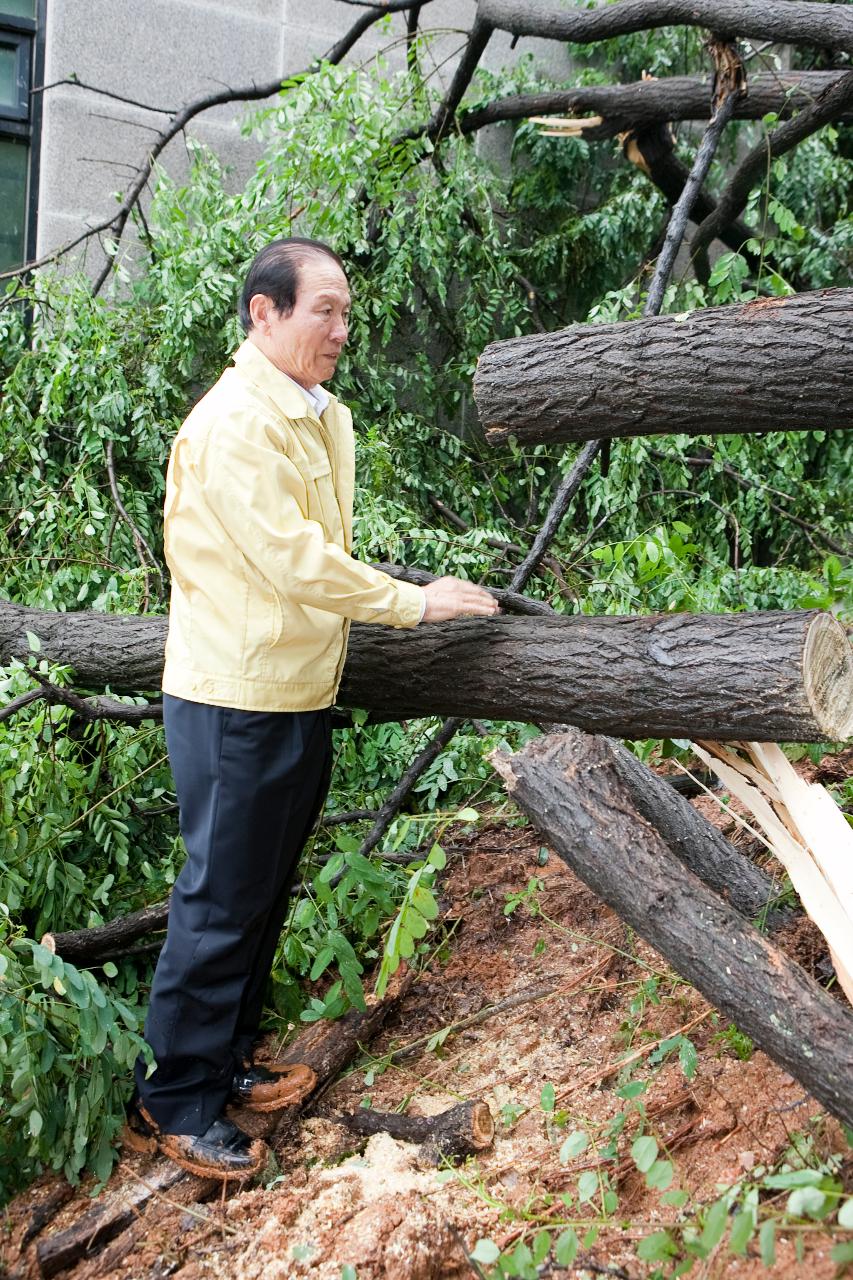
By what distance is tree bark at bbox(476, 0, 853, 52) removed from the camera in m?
4.07

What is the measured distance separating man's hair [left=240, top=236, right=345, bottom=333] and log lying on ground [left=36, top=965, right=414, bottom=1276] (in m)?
1.87

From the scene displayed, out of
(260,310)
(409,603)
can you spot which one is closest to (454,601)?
Answer: (409,603)

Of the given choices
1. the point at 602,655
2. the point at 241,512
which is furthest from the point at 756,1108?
the point at 241,512

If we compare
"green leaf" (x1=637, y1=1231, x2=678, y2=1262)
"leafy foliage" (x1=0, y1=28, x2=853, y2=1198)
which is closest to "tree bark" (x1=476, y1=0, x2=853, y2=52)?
"leafy foliage" (x1=0, y1=28, x2=853, y2=1198)

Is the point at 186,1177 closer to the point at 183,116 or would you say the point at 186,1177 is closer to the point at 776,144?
the point at 776,144

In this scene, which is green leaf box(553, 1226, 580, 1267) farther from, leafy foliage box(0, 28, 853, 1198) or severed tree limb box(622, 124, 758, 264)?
severed tree limb box(622, 124, 758, 264)

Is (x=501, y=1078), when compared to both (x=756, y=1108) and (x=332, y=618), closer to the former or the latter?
(x=756, y=1108)

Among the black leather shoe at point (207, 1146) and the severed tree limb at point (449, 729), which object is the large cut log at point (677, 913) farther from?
the black leather shoe at point (207, 1146)

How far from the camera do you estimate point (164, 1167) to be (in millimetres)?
2645

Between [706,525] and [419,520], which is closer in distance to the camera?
[419,520]

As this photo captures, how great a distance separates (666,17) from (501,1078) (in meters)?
3.89

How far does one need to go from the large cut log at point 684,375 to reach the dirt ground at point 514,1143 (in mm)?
1345

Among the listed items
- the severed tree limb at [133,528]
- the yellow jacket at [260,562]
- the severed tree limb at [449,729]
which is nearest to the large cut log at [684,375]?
the yellow jacket at [260,562]

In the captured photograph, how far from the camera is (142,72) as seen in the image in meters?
5.65
